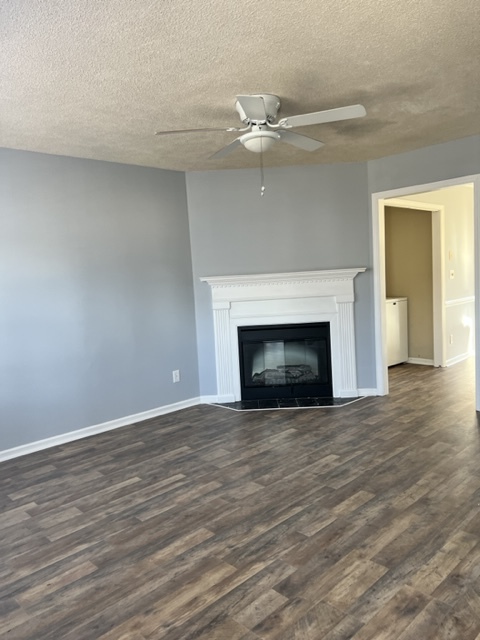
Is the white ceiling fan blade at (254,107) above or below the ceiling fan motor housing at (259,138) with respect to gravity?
above

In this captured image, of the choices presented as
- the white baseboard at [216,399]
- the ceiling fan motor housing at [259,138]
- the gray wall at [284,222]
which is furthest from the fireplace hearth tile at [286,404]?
the ceiling fan motor housing at [259,138]

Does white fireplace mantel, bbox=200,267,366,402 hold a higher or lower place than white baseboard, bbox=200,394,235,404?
higher

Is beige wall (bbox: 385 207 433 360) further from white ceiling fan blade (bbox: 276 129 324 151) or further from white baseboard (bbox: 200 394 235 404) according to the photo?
white ceiling fan blade (bbox: 276 129 324 151)

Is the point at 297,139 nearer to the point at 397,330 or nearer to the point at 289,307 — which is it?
the point at 289,307

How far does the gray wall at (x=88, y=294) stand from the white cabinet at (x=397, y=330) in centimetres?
282

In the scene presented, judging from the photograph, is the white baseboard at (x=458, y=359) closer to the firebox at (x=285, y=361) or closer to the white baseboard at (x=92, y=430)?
the firebox at (x=285, y=361)

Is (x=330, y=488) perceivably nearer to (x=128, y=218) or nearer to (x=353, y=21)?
(x=353, y=21)

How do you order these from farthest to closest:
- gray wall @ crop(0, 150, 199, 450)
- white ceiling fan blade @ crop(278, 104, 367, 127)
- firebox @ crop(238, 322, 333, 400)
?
1. firebox @ crop(238, 322, 333, 400)
2. gray wall @ crop(0, 150, 199, 450)
3. white ceiling fan blade @ crop(278, 104, 367, 127)

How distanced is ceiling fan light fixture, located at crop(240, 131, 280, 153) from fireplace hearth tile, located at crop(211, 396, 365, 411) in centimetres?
261

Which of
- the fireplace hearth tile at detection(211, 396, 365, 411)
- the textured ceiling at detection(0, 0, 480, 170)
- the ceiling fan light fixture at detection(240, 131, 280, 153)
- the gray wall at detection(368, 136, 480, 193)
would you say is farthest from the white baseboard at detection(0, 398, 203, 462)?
the gray wall at detection(368, 136, 480, 193)

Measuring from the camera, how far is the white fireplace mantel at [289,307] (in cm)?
464

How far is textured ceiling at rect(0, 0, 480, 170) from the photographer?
6.27 ft

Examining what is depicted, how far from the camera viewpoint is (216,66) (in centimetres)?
236

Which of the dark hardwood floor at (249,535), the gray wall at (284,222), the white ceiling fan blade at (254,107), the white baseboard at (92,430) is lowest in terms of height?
the dark hardwood floor at (249,535)
